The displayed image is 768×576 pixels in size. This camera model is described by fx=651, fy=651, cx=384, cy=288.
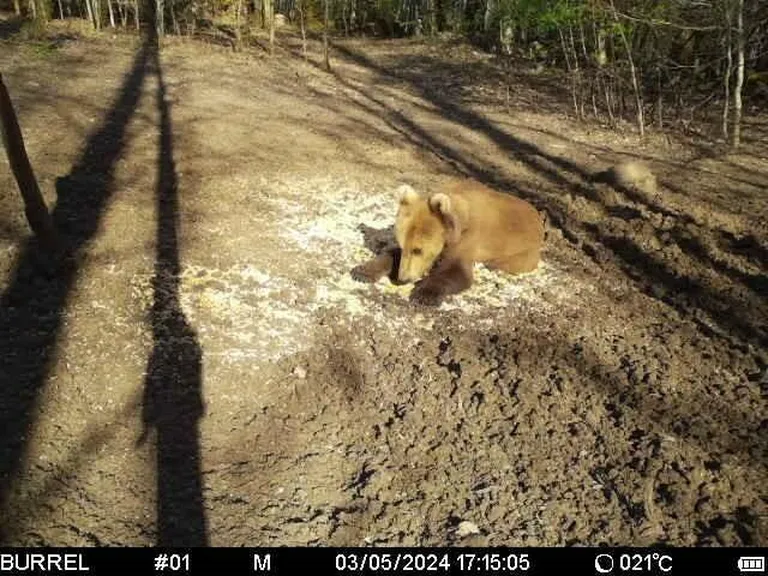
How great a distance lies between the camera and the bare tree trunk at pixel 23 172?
461cm

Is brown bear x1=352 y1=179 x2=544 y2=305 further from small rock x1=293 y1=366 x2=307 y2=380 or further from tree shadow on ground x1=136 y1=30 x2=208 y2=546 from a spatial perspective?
tree shadow on ground x1=136 y1=30 x2=208 y2=546

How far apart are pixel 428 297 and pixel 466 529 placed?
2353mm

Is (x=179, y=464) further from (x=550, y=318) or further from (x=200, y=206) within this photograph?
(x=200, y=206)

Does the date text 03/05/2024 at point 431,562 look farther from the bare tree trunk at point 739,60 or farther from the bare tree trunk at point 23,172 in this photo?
the bare tree trunk at point 739,60

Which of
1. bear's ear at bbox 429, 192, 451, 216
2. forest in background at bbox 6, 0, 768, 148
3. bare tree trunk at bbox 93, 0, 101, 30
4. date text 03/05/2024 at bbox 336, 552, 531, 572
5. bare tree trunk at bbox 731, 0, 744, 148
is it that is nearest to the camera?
date text 03/05/2024 at bbox 336, 552, 531, 572

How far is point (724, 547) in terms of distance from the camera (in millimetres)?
3184

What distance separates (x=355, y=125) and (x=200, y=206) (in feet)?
15.4

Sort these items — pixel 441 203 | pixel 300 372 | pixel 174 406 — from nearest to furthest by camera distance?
pixel 174 406, pixel 300 372, pixel 441 203

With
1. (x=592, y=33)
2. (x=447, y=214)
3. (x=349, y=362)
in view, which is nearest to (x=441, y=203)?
(x=447, y=214)

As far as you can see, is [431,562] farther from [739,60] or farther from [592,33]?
[592,33]

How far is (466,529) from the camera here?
11.1ft

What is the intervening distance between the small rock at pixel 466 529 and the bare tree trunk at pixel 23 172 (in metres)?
3.88

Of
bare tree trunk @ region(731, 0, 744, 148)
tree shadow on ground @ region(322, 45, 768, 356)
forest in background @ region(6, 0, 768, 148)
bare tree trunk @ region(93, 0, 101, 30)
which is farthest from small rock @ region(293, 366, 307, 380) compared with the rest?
bare tree trunk @ region(93, 0, 101, 30)

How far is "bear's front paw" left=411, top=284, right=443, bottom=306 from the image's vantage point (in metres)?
5.41
